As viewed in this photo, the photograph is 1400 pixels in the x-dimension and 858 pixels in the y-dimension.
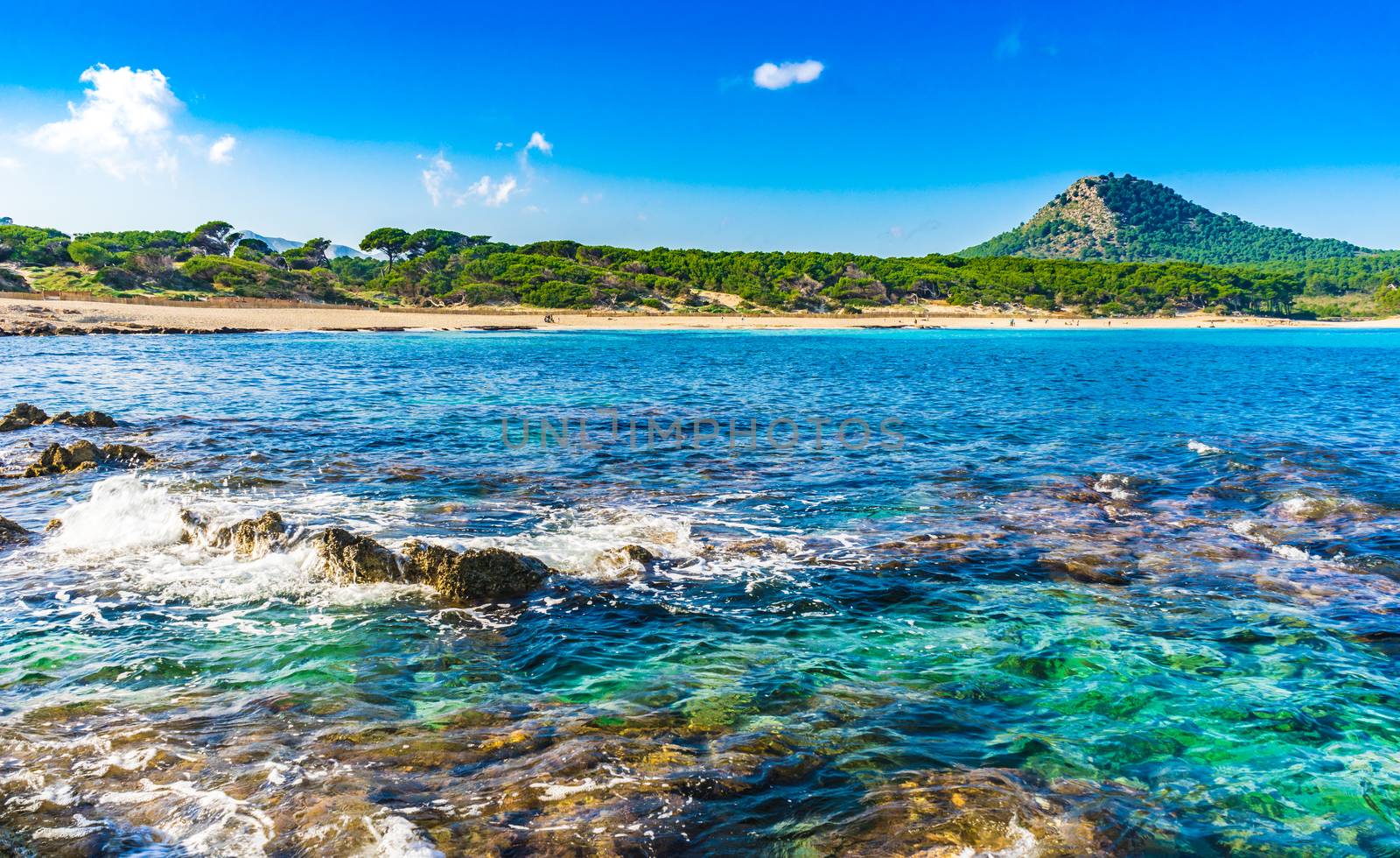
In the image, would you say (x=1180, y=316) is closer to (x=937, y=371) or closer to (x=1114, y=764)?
(x=937, y=371)

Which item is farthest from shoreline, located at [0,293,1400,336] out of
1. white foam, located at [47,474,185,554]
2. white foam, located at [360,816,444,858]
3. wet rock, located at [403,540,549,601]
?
white foam, located at [360,816,444,858]

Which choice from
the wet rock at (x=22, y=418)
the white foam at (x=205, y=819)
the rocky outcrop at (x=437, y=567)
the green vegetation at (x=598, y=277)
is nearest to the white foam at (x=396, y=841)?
the white foam at (x=205, y=819)

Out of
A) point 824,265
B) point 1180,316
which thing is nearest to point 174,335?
point 824,265

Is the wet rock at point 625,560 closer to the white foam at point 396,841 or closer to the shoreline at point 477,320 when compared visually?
the white foam at point 396,841

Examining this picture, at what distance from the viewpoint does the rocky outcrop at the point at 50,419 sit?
22.2 metres

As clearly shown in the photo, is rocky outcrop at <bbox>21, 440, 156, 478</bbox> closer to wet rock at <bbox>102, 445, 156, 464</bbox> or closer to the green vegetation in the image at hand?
wet rock at <bbox>102, 445, 156, 464</bbox>

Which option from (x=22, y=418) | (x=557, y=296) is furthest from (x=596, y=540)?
(x=557, y=296)

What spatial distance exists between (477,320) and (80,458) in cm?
8053

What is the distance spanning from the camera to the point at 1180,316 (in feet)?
445

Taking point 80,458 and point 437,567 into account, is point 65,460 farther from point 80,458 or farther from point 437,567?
point 437,567

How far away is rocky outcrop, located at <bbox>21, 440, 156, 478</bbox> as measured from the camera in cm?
1675

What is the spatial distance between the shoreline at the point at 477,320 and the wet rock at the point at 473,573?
66.5 meters

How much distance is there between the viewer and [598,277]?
398ft

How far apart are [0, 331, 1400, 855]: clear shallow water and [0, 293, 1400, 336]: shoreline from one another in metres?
57.1
